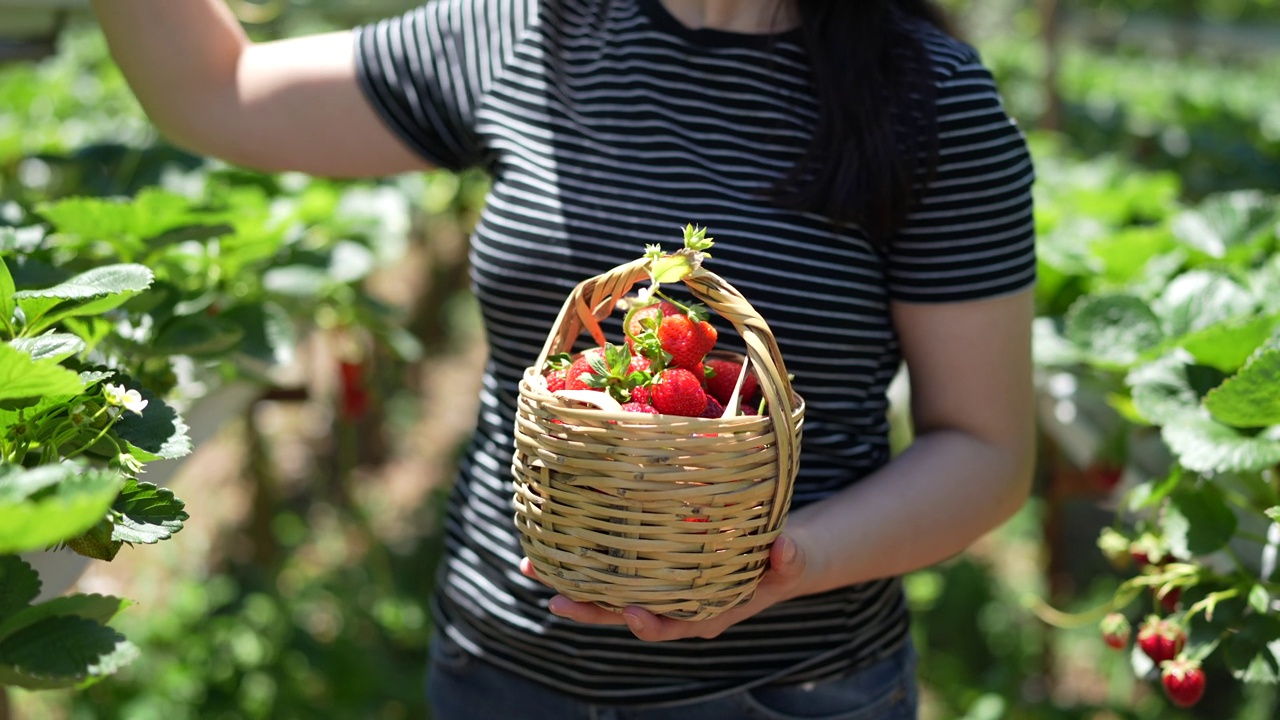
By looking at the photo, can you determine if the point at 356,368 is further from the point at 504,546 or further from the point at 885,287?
the point at 885,287

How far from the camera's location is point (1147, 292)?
1629mm

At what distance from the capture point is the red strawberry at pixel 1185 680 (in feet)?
3.63

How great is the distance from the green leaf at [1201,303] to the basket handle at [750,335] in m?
0.73

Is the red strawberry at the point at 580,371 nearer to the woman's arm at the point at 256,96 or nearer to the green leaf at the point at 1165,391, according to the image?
the woman's arm at the point at 256,96

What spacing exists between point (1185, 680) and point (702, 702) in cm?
48

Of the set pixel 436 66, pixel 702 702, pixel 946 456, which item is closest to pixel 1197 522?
pixel 946 456

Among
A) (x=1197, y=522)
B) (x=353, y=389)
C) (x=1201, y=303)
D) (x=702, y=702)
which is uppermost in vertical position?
(x=1201, y=303)

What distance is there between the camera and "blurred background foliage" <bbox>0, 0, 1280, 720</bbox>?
7.13ft

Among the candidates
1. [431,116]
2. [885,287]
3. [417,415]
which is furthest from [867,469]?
[417,415]

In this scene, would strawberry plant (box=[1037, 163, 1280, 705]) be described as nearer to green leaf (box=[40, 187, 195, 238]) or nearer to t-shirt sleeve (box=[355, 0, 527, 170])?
t-shirt sleeve (box=[355, 0, 527, 170])

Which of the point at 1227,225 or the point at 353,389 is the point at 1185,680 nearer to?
the point at 1227,225

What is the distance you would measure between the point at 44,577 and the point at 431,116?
2.14 ft

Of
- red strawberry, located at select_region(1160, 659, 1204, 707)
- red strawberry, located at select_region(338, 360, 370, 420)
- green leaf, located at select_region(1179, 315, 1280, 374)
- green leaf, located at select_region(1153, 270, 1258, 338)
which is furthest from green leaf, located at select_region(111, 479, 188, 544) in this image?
red strawberry, located at select_region(338, 360, 370, 420)

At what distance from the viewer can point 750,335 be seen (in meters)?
0.88
